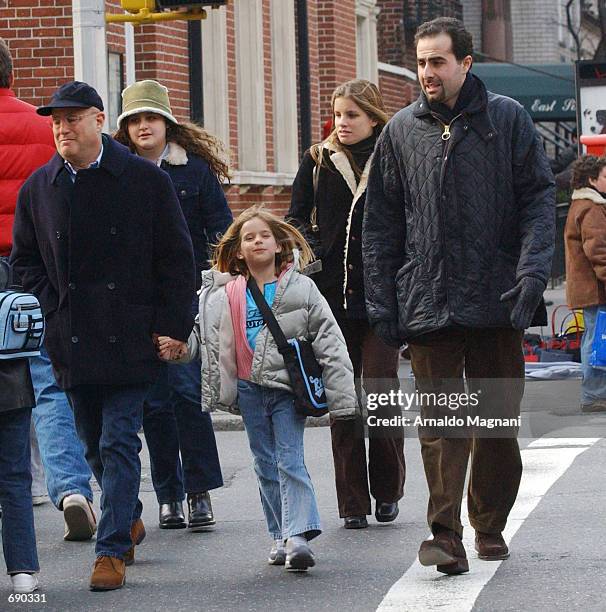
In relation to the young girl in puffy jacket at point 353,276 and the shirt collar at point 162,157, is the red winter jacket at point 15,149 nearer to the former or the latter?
the shirt collar at point 162,157

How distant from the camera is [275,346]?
7.28 m

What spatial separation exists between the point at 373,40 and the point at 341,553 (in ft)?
65.1

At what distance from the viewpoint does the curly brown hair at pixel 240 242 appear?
7.48 m

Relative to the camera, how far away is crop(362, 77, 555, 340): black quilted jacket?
684cm

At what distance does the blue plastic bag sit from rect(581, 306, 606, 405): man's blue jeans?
26 cm

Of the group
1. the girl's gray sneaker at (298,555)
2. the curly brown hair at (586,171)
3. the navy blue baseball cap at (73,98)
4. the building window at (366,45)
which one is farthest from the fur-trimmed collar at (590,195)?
the building window at (366,45)

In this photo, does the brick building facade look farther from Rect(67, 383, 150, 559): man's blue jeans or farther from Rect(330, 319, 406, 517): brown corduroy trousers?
Rect(67, 383, 150, 559): man's blue jeans

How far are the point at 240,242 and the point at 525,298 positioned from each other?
1.34 meters

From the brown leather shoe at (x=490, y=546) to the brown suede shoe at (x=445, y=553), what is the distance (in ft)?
0.86

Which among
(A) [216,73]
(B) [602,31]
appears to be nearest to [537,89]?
(B) [602,31]

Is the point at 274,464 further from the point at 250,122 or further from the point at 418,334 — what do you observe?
the point at 250,122

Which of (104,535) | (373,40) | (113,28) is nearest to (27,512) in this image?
(104,535)

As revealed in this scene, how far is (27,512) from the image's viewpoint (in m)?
6.77

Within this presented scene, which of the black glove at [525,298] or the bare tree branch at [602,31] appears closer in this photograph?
the black glove at [525,298]
